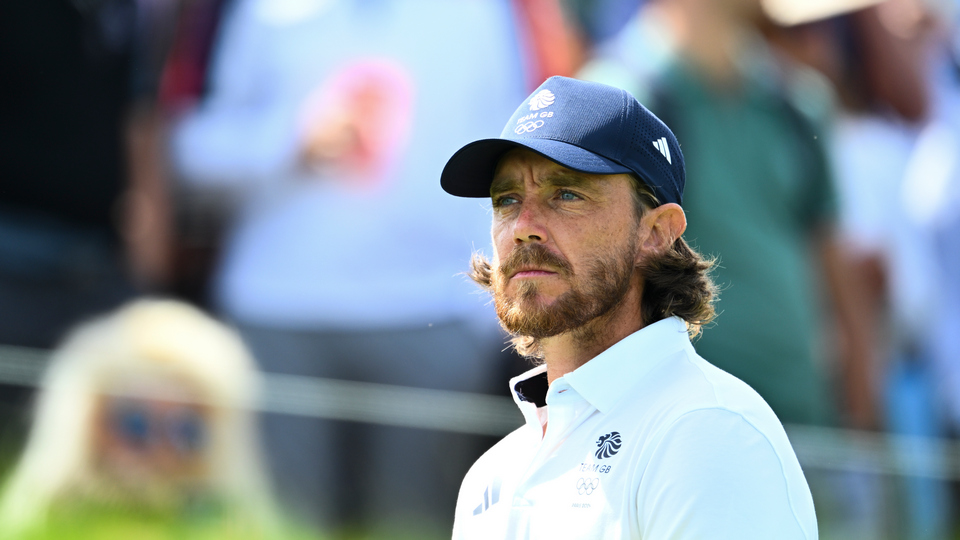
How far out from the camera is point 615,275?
5.65 feet

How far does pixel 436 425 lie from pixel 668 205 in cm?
242

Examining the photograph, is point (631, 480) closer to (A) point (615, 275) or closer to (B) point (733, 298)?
(A) point (615, 275)

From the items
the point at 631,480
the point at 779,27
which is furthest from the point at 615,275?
the point at 779,27

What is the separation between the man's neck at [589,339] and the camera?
173 centimetres

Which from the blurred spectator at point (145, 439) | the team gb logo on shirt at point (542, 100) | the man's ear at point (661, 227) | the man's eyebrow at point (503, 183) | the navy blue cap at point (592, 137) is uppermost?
the team gb logo on shirt at point (542, 100)

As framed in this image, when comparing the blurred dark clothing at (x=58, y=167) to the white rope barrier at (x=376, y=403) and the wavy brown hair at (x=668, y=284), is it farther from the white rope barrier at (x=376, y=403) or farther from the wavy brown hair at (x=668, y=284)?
the wavy brown hair at (x=668, y=284)

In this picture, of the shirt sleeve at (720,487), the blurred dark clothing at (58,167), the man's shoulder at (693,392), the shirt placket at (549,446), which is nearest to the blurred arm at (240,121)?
the blurred dark clothing at (58,167)

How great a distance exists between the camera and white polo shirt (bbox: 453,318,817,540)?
4.20ft

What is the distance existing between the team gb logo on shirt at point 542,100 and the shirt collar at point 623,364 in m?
0.42

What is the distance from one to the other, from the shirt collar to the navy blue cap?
0.25 metres

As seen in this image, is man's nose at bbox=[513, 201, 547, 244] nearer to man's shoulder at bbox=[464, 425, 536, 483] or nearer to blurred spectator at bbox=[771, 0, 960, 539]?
man's shoulder at bbox=[464, 425, 536, 483]

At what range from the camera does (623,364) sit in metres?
1.61

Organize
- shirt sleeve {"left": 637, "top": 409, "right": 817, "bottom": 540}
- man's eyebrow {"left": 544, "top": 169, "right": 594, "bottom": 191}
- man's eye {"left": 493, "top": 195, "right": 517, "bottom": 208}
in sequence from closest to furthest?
shirt sleeve {"left": 637, "top": 409, "right": 817, "bottom": 540}
man's eyebrow {"left": 544, "top": 169, "right": 594, "bottom": 191}
man's eye {"left": 493, "top": 195, "right": 517, "bottom": 208}

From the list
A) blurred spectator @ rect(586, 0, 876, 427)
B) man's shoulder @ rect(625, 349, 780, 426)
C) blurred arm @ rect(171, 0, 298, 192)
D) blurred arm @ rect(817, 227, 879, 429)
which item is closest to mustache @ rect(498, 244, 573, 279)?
man's shoulder @ rect(625, 349, 780, 426)
